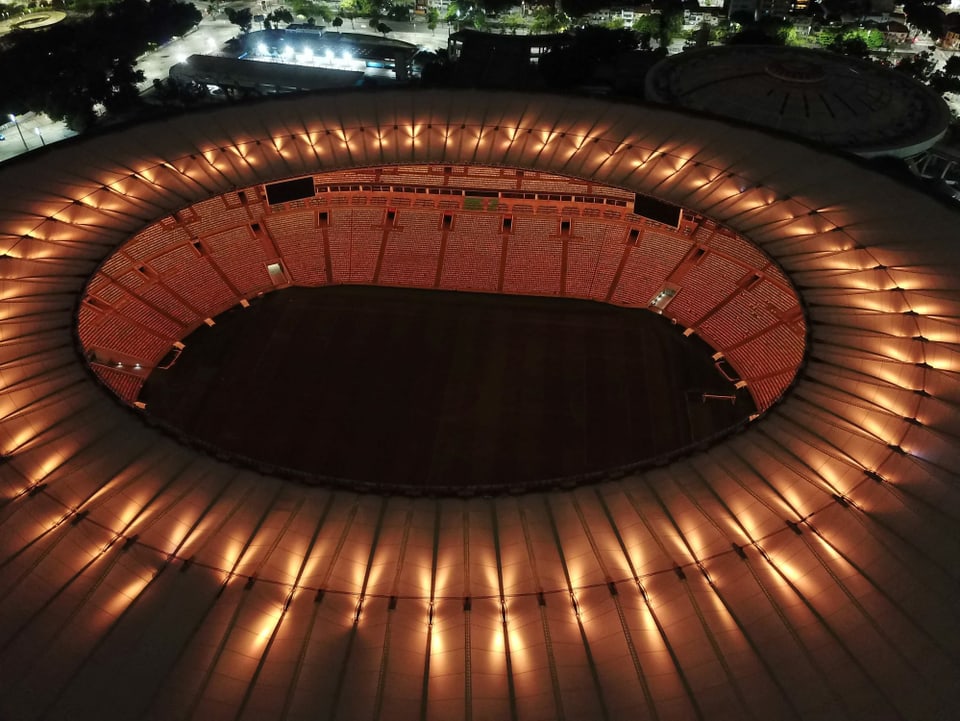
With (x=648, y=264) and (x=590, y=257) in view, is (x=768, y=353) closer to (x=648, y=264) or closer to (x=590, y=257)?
(x=648, y=264)

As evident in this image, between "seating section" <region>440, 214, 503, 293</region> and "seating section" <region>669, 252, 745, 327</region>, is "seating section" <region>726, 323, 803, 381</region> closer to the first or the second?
"seating section" <region>669, 252, 745, 327</region>

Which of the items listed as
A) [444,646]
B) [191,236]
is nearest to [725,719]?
[444,646]

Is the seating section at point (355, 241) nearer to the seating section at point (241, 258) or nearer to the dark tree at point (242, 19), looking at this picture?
the seating section at point (241, 258)

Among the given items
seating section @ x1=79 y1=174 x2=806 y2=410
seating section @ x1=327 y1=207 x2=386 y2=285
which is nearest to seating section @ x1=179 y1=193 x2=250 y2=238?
seating section @ x1=79 y1=174 x2=806 y2=410

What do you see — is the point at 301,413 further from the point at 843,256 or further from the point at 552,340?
the point at 843,256

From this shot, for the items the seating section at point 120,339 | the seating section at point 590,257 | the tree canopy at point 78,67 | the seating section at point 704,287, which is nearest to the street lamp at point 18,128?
the tree canopy at point 78,67
